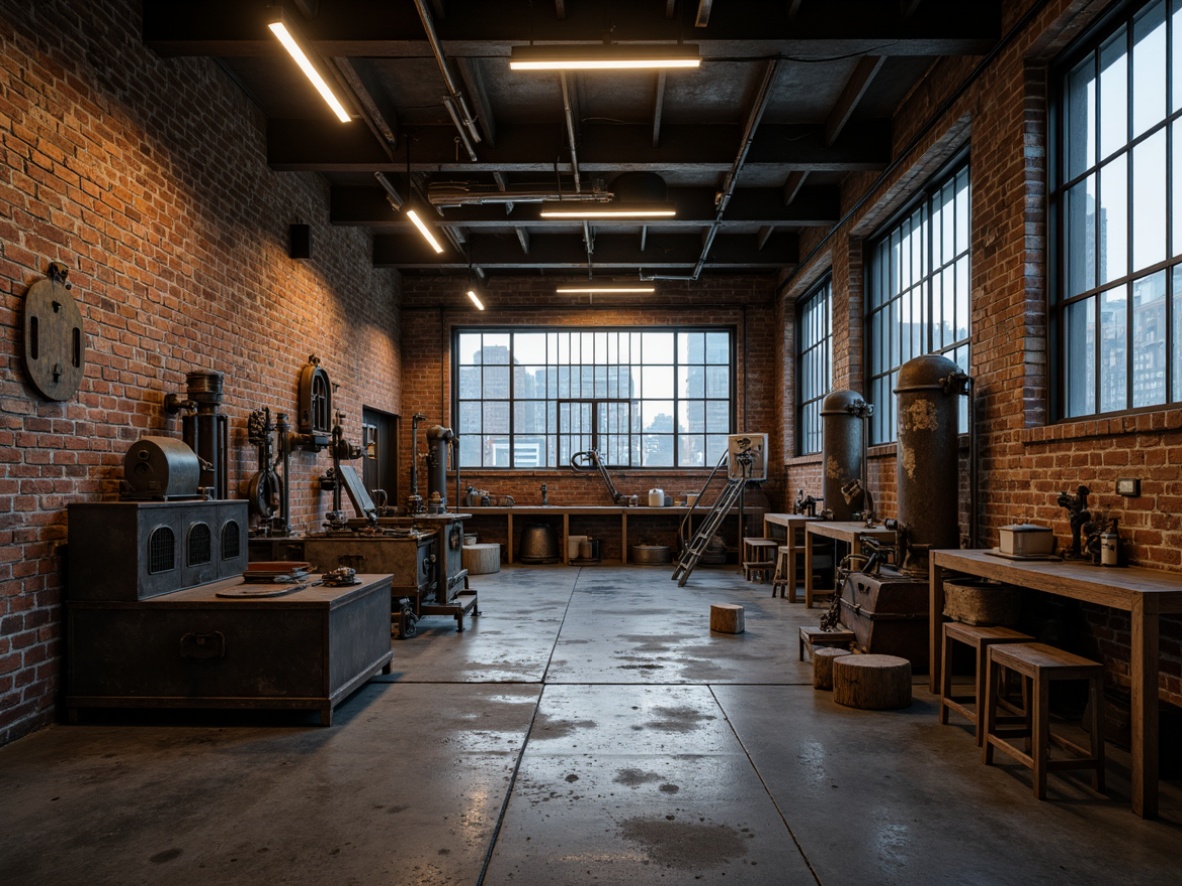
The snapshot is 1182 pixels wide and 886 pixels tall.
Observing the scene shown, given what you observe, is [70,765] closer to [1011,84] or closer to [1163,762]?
[1163,762]

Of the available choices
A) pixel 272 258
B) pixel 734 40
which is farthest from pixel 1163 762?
pixel 272 258

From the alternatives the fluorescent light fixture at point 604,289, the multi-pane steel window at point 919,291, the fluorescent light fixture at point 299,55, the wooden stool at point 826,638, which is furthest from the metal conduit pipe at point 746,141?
the wooden stool at point 826,638

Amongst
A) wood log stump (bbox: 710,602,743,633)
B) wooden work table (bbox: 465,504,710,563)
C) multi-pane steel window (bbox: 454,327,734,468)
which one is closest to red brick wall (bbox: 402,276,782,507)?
multi-pane steel window (bbox: 454,327,734,468)

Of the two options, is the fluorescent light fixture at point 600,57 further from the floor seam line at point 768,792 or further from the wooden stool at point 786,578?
the wooden stool at point 786,578

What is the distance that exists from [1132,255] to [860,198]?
421 cm

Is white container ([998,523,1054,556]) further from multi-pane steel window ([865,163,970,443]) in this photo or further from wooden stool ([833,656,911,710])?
multi-pane steel window ([865,163,970,443])

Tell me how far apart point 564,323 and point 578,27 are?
282 inches

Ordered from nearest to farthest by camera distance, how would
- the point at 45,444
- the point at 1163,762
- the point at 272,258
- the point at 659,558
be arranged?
the point at 1163,762, the point at 45,444, the point at 272,258, the point at 659,558

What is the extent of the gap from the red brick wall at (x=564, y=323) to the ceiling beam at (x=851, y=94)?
5115 millimetres

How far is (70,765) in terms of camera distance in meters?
3.51

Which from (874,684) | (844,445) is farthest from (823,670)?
(844,445)

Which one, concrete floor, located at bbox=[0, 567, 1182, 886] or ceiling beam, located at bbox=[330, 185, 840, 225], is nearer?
concrete floor, located at bbox=[0, 567, 1182, 886]

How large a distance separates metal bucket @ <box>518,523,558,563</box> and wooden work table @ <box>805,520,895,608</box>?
470 cm

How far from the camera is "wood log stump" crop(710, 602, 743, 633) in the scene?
6.35 meters
